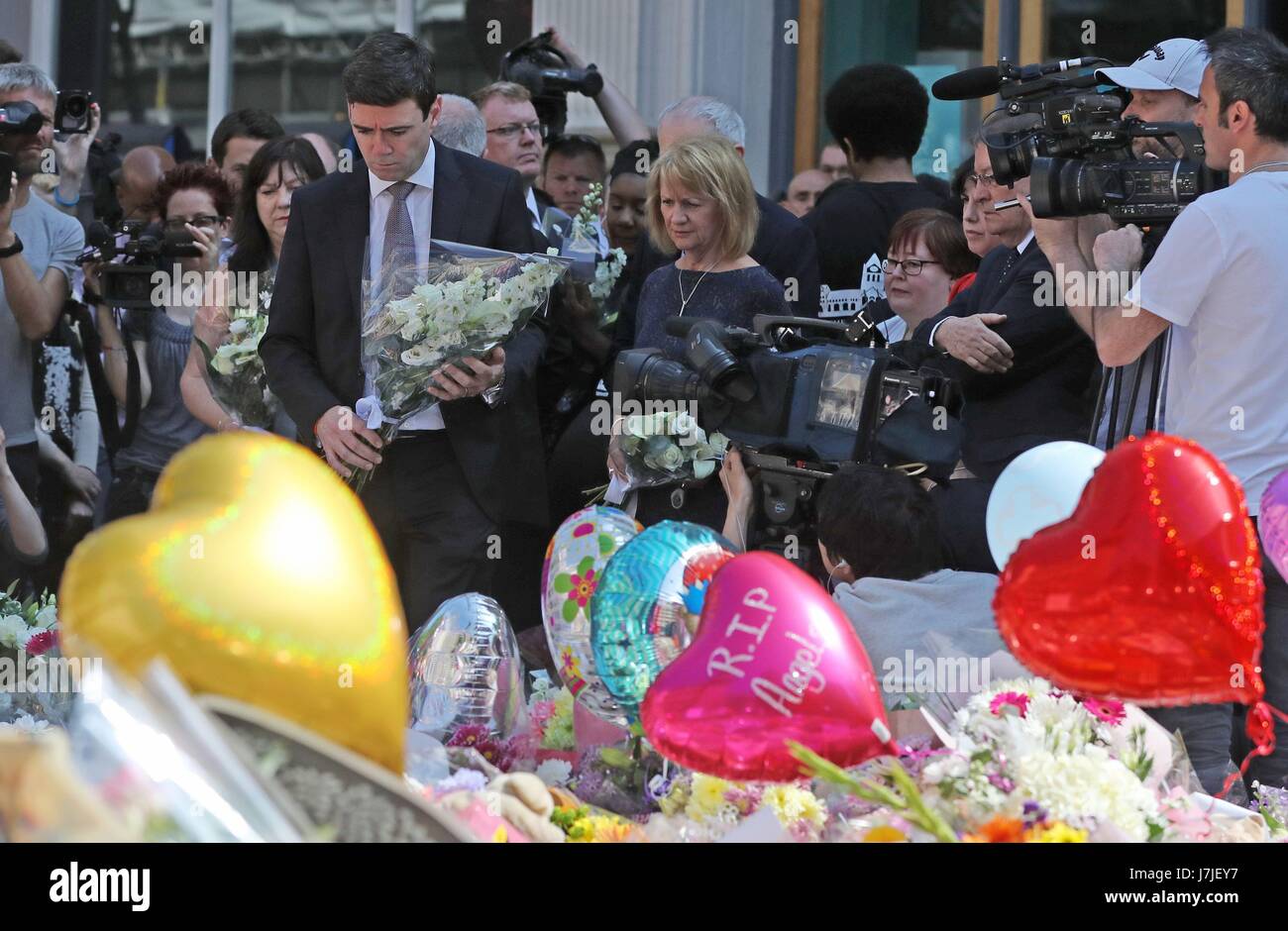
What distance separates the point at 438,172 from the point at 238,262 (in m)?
0.91

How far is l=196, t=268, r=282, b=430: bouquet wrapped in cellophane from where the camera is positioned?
4.28 m

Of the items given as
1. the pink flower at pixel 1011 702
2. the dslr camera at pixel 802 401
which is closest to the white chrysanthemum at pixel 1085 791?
the pink flower at pixel 1011 702

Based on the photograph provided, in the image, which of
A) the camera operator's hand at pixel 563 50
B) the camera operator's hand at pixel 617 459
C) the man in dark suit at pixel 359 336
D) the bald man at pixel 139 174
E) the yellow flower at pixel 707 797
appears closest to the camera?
the yellow flower at pixel 707 797

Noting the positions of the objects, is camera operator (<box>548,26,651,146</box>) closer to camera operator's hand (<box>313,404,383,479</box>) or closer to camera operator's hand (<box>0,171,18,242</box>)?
camera operator's hand (<box>0,171,18,242</box>)

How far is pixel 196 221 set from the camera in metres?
5.04

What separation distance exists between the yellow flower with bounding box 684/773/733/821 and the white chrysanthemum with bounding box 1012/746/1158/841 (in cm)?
43

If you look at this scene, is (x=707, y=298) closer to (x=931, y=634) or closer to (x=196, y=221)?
(x=931, y=634)

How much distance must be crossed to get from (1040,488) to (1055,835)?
24.1 inches

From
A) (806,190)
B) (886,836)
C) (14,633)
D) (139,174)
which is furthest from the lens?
(806,190)

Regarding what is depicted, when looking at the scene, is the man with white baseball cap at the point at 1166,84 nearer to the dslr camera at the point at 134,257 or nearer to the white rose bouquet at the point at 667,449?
the white rose bouquet at the point at 667,449

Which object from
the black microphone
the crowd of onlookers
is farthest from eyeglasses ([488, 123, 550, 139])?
the black microphone

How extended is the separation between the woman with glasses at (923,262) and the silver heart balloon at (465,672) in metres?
1.87

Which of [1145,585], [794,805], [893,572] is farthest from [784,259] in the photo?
[1145,585]

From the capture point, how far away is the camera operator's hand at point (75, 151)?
559cm
